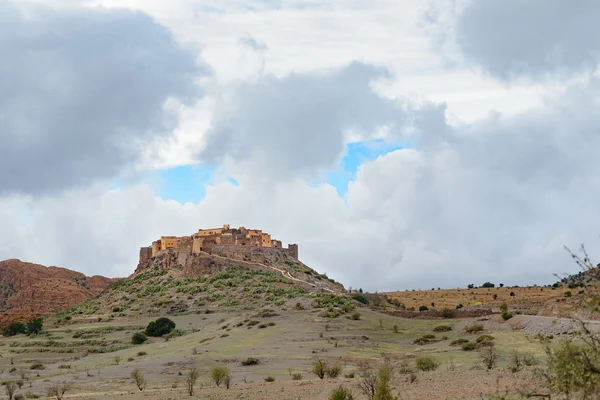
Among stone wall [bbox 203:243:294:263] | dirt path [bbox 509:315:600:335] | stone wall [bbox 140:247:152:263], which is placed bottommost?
dirt path [bbox 509:315:600:335]

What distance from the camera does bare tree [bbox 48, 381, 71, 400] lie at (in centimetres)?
3312

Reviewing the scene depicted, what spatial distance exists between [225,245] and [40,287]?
5603cm

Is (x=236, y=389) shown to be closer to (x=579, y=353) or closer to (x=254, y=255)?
(x=579, y=353)

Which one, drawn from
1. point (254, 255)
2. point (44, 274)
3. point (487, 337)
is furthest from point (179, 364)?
point (44, 274)

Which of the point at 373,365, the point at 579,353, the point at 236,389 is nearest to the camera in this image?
the point at 579,353

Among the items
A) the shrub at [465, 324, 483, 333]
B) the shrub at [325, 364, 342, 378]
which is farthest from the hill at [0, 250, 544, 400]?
the shrub at [465, 324, 483, 333]

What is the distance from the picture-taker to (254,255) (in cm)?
9744

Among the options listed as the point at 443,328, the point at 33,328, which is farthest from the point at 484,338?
the point at 33,328

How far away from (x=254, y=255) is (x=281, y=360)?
54.0 m

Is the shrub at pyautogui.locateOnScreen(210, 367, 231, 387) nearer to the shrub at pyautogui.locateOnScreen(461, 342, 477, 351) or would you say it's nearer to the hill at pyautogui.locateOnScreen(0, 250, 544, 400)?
the hill at pyautogui.locateOnScreen(0, 250, 544, 400)

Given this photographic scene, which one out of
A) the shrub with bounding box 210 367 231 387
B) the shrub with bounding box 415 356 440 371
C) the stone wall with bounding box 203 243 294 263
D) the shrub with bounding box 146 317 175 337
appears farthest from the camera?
the stone wall with bounding box 203 243 294 263

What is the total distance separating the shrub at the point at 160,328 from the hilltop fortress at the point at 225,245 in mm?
26726

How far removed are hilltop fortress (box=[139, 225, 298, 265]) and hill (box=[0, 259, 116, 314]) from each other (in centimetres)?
2850

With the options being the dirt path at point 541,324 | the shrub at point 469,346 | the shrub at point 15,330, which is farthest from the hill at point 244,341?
the shrub at point 15,330
